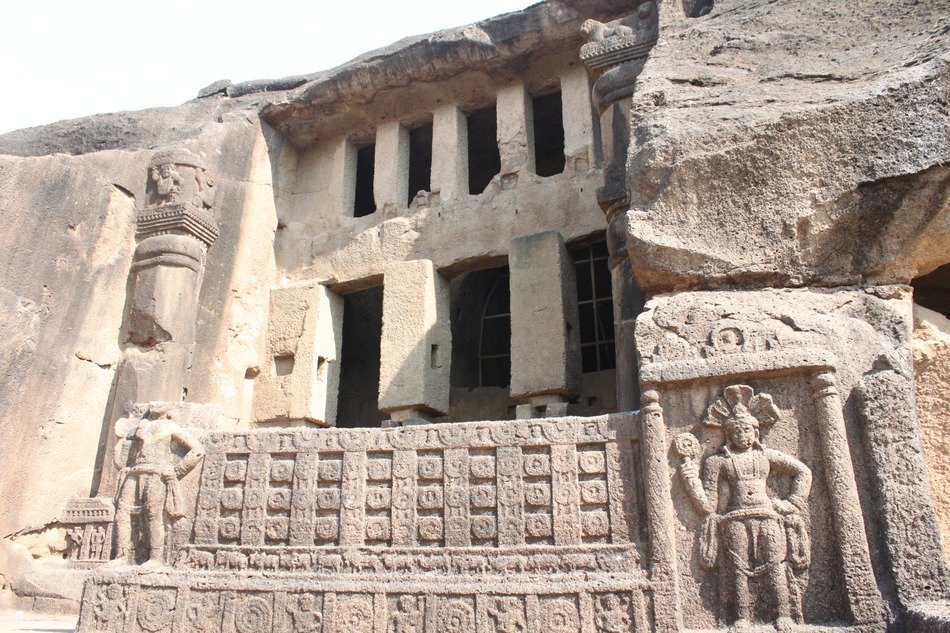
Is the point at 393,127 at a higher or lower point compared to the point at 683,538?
higher

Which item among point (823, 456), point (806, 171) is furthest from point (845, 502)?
point (806, 171)

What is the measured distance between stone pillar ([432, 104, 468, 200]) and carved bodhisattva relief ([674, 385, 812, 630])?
520 cm

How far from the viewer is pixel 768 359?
3.77 m

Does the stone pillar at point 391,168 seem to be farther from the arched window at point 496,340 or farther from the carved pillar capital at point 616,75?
the carved pillar capital at point 616,75

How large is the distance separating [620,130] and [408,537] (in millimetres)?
3946

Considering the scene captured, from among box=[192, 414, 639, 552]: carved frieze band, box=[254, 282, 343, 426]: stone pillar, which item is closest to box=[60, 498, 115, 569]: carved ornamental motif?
box=[254, 282, 343, 426]: stone pillar

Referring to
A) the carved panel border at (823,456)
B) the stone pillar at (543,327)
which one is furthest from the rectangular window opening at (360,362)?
the carved panel border at (823,456)

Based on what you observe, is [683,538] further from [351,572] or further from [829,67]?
[829,67]

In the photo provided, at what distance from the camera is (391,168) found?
8.84 m

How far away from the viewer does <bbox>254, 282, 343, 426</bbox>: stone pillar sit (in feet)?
26.8

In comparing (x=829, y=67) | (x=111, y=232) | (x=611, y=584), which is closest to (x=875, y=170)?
(x=829, y=67)

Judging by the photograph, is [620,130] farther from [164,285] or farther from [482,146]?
[164,285]

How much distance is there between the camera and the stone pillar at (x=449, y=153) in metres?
8.45

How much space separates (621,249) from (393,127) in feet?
13.6
